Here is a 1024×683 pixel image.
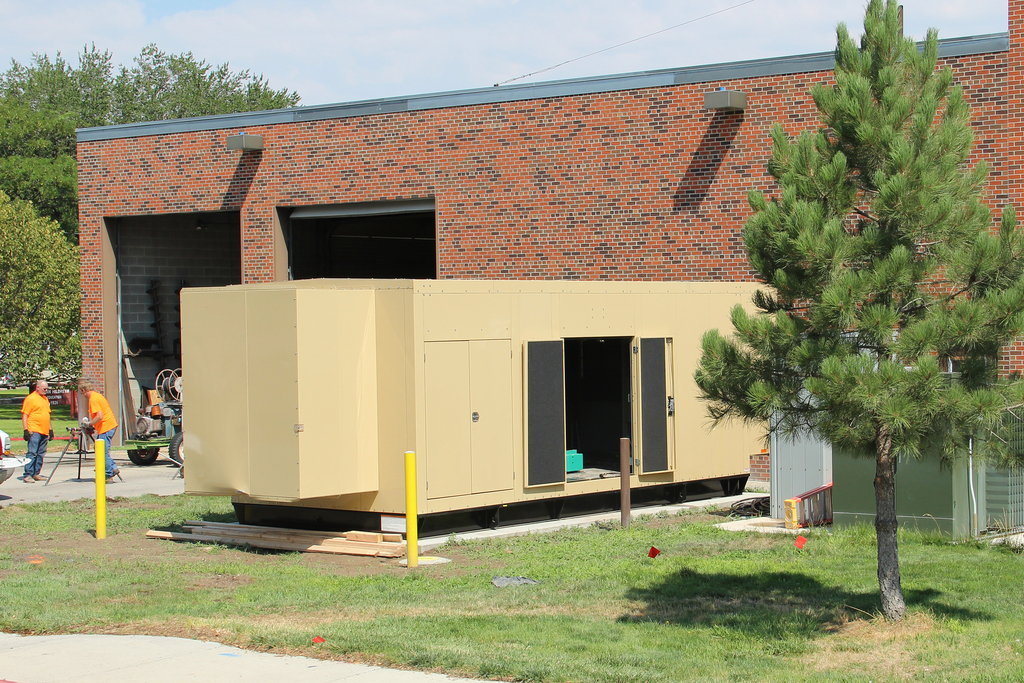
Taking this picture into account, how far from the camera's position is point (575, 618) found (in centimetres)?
863

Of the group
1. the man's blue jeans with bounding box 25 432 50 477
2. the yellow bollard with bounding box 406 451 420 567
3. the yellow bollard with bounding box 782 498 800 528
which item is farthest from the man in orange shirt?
the yellow bollard with bounding box 782 498 800 528

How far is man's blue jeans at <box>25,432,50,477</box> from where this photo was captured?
19.0 metres

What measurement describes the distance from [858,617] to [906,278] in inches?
104

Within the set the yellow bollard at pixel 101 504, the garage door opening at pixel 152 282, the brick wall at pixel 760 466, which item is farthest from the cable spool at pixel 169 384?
the brick wall at pixel 760 466

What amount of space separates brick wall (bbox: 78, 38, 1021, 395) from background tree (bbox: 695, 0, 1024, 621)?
29.8 ft

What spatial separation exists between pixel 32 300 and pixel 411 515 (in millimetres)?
29307

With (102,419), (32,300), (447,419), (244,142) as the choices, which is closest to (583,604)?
(447,419)

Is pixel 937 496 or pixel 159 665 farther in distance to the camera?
pixel 937 496

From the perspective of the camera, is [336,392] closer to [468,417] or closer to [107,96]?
[468,417]

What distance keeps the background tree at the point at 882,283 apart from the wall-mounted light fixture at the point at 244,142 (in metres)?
16.9

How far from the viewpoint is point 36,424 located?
61.6ft

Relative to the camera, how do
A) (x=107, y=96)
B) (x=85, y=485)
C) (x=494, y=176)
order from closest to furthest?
(x=85, y=485)
(x=494, y=176)
(x=107, y=96)

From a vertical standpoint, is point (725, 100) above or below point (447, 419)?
above

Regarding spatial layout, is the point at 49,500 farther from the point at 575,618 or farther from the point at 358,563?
the point at 575,618
